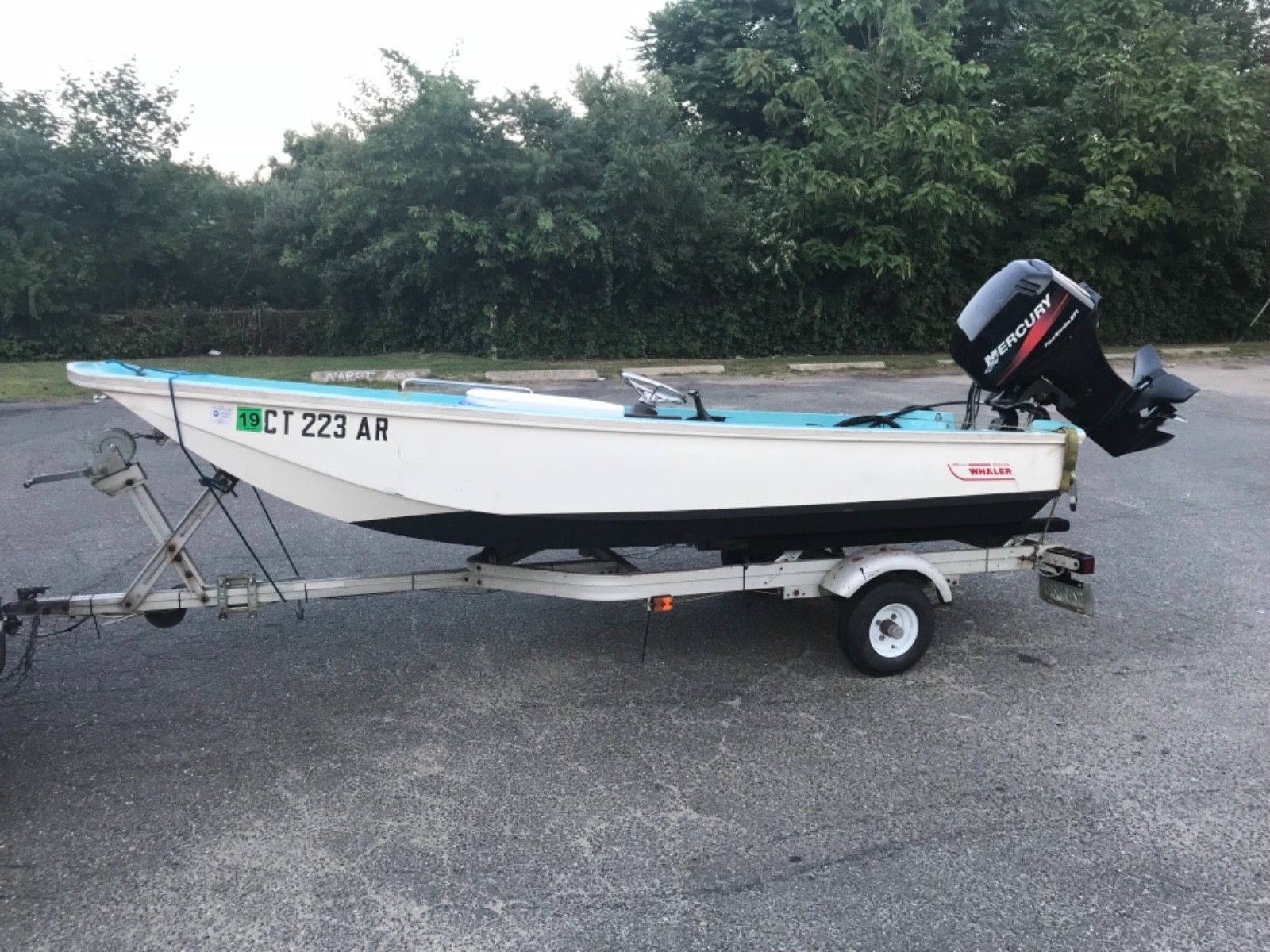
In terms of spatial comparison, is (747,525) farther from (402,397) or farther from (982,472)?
(402,397)

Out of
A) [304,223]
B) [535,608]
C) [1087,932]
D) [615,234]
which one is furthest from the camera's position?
[304,223]

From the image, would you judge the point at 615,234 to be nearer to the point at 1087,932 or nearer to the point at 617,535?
the point at 617,535

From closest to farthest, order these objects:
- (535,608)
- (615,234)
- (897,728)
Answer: (897,728)
(535,608)
(615,234)

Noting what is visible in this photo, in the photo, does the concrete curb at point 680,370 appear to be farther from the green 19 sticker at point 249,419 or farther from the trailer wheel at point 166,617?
the green 19 sticker at point 249,419

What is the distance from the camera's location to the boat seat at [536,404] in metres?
4.51

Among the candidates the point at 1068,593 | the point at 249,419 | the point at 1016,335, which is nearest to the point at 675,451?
the point at 249,419

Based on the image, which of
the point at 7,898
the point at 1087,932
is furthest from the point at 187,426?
the point at 1087,932

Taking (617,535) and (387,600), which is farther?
(387,600)

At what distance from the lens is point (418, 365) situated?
1805cm

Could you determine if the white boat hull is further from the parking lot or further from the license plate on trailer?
the license plate on trailer

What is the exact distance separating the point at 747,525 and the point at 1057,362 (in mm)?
1777

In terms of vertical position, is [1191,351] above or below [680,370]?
above

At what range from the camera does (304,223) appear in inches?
823

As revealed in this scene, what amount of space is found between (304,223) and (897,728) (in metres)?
19.7
